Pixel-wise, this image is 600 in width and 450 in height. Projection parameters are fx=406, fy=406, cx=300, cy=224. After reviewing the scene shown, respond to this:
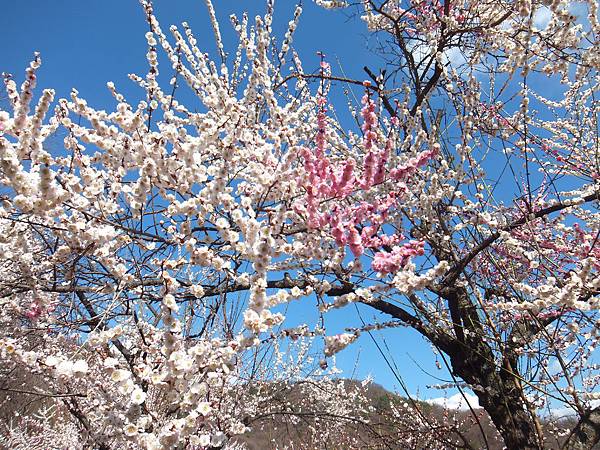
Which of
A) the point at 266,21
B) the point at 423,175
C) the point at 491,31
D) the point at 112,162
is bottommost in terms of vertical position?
the point at 112,162

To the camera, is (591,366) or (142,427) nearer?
(142,427)

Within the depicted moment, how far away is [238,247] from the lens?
2.32 m

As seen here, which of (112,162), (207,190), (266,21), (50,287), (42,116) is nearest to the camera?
(42,116)

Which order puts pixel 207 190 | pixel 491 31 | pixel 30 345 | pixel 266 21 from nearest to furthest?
pixel 207 190
pixel 491 31
pixel 266 21
pixel 30 345

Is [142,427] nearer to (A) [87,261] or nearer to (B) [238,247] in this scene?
(B) [238,247]

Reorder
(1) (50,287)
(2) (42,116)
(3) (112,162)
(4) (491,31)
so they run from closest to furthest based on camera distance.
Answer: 1. (2) (42,116)
2. (3) (112,162)
3. (1) (50,287)
4. (4) (491,31)

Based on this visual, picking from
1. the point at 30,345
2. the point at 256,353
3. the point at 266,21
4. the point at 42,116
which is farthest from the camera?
the point at 30,345

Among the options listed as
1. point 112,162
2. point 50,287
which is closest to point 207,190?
point 112,162

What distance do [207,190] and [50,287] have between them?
1688mm

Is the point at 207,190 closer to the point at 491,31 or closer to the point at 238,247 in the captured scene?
the point at 238,247

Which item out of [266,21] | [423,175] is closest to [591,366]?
[423,175]

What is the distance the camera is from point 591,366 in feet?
17.5

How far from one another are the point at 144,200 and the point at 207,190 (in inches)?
16.9

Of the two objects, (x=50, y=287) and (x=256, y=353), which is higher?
(x=256, y=353)
